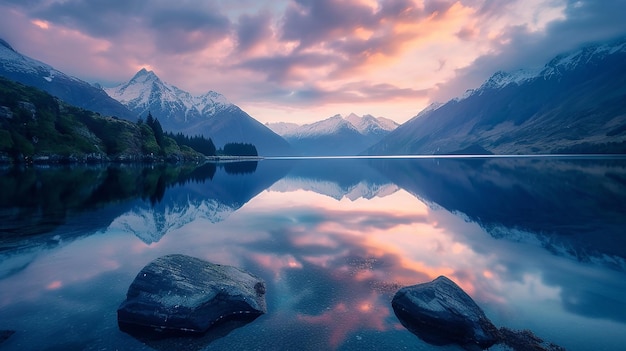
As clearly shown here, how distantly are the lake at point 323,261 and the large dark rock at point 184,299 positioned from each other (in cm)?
88

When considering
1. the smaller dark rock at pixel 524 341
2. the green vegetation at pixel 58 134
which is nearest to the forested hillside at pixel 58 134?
the green vegetation at pixel 58 134

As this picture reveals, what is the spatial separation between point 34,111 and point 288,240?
186 metres

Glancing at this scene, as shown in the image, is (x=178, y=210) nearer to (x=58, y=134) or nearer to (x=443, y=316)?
(x=443, y=316)

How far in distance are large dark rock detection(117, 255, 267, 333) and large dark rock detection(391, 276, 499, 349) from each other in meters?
8.20

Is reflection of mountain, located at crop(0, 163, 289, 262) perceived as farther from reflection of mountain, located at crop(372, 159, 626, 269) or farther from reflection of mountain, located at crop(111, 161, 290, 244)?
reflection of mountain, located at crop(372, 159, 626, 269)

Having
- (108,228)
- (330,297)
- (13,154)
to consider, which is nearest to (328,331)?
(330,297)

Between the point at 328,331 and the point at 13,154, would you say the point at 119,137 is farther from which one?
the point at 328,331

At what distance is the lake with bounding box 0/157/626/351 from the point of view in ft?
51.8

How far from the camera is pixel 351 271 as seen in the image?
24.1 metres

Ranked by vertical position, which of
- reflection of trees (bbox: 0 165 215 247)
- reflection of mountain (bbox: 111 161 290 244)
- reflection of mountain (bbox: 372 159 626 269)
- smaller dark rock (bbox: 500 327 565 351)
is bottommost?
reflection of mountain (bbox: 372 159 626 269)

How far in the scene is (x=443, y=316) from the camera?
1631cm

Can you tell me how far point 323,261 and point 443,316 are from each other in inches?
461

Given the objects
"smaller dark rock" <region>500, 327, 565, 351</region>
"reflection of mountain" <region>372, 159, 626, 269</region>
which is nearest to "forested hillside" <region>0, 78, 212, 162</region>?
"reflection of mountain" <region>372, 159, 626, 269</region>

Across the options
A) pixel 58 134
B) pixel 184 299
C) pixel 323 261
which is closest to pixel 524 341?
pixel 323 261
